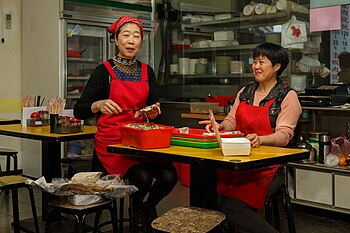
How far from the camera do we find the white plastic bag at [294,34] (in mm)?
5344

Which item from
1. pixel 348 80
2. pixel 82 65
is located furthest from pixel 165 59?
pixel 348 80

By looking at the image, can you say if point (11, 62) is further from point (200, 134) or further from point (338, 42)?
point (200, 134)

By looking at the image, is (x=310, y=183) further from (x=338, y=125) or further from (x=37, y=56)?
(x=37, y=56)

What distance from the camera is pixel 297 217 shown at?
452cm

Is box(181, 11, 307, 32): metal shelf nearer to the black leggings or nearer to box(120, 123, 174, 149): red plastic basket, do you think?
the black leggings

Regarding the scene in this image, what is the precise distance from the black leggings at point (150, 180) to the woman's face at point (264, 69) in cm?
86

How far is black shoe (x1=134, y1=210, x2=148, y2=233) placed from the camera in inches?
123

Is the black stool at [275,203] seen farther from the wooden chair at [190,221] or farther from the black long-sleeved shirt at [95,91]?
the black long-sleeved shirt at [95,91]

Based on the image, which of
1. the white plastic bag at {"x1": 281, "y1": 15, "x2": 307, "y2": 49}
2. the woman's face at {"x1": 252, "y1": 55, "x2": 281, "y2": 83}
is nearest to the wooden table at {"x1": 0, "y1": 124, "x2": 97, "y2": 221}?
the woman's face at {"x1": 252, "y1": 55, "x2": 281, "y2": 83}

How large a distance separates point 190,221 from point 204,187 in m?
0.37

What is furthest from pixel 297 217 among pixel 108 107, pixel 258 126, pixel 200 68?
pixel 200 68

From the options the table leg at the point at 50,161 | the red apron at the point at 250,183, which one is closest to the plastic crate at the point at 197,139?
the red apron at the point at 250,183

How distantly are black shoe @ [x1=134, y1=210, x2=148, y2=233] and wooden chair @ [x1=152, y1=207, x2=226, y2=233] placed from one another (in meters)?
0.64

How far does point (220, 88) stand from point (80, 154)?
2023 mm
